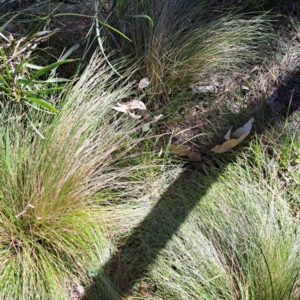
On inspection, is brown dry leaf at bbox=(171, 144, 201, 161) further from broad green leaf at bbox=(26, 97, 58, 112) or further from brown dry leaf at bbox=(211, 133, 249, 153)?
broad green leaf at bbox=(26, 97, 58, 112)

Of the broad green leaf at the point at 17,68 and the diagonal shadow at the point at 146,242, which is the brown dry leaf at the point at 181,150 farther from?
the broad green leaf at the point at 17,68

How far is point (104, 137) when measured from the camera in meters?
2.34

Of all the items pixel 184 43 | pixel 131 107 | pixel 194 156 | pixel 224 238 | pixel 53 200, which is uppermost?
pixel 184 43

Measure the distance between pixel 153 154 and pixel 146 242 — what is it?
1.59 ft

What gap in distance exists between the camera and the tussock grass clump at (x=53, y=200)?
2057 millimetres

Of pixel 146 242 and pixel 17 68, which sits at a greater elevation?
pixel 17 68

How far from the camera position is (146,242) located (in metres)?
2.18

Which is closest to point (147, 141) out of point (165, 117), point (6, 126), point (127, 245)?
point (165, 117)

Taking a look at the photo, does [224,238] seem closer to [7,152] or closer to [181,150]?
[181,150]

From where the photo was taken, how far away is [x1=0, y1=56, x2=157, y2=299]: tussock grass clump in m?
2.06

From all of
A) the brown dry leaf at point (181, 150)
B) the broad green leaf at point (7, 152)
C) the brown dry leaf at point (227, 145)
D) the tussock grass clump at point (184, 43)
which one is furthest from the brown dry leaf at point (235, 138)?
the broad green leaf at point (7, 152)

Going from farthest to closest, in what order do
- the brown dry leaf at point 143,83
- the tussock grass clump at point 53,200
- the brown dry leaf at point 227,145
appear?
the brown dry leaf at point 143,83
the brown dry leaf at point 227,145
the tussock grass clump at point 53,200

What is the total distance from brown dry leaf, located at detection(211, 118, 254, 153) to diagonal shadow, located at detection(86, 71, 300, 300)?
0.07 meters

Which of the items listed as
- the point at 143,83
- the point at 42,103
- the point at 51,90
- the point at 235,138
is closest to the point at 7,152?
the point at 42,103
